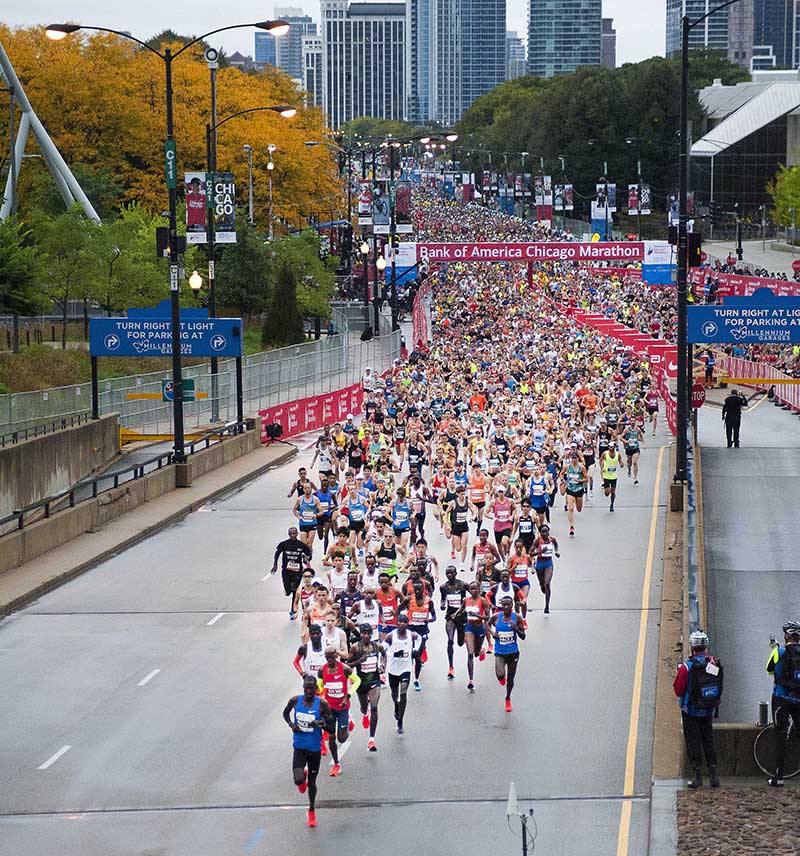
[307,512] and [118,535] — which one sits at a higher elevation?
[307,512]

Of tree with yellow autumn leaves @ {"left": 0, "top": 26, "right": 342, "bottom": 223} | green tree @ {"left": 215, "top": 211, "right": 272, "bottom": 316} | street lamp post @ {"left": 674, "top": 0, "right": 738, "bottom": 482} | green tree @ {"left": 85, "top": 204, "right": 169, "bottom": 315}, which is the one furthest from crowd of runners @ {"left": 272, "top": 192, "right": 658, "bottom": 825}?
tree with yellow autumn leaves @ {"left": 0, "top": 26, "right": 342, "bottom": 223}

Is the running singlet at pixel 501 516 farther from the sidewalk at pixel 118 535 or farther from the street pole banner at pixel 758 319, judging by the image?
the street pole banner at pixel 758 319

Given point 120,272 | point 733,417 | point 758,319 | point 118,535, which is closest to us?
point 118,535

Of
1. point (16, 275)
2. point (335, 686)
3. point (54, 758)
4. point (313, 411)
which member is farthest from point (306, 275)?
point (335, 686)

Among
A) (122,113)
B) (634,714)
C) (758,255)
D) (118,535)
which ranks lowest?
(634,714)

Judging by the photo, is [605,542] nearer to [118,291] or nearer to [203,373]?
[203,373]

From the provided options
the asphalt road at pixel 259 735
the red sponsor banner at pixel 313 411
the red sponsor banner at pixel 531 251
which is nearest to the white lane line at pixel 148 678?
the asphalt road at pixel 259 735

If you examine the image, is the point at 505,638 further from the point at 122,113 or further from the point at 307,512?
the point at 122,113

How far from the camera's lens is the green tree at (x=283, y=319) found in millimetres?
62500

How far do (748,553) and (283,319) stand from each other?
125 ft

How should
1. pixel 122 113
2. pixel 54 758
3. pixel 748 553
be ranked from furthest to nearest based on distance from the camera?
pixel 122 113 < pixel 748 553 < pixel 54 758

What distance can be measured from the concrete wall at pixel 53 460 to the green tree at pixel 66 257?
54.8 feet

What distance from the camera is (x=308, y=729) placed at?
44.8 ft

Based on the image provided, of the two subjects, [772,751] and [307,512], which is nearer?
[772,751]
